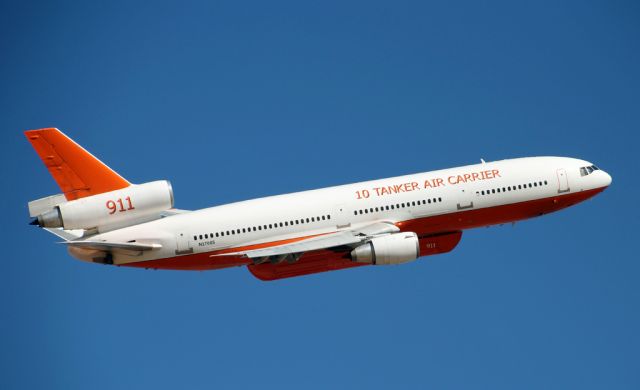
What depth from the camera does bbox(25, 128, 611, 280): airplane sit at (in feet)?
223

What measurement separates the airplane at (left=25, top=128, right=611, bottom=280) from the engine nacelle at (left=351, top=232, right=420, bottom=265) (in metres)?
0.06

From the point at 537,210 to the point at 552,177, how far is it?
2.36 meters

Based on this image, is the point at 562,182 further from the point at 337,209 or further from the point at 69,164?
the point at 69,164

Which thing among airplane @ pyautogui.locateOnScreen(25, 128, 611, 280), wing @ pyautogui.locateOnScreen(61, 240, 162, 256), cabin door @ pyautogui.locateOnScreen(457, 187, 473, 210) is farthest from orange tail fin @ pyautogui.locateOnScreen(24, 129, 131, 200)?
cabin door @ pyautogui.locateOnScreen(457, 187, 473, 210)

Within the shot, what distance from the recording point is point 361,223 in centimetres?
6975

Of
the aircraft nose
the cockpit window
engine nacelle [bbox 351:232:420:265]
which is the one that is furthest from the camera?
the aircraft nose

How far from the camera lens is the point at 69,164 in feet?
225

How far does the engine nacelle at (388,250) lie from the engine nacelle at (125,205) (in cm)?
1230

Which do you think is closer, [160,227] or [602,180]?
[160,227]

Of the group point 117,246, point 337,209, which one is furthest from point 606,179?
point 117,246

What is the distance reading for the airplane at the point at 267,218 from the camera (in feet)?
223

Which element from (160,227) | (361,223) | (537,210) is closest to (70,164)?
(160,227)

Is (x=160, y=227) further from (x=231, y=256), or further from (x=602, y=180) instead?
(x=602, y=180)

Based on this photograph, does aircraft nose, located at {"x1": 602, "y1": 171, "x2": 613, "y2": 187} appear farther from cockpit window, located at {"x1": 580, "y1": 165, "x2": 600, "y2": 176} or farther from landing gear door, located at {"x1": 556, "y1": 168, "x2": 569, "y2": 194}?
landing gear door, located at {"x1": 556, "y1": 168, "x2": 569, "y2": 194}
